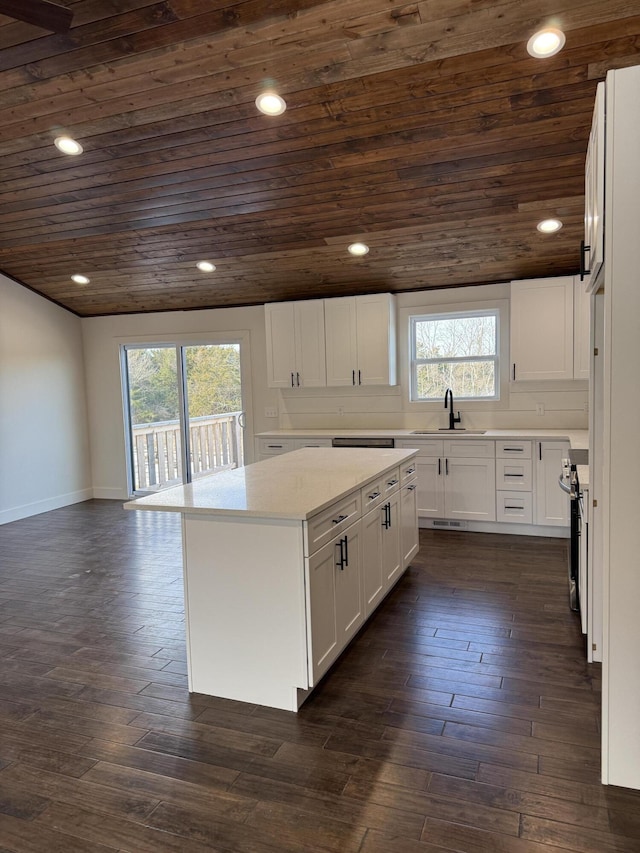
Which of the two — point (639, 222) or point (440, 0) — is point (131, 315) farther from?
point (639, 222)

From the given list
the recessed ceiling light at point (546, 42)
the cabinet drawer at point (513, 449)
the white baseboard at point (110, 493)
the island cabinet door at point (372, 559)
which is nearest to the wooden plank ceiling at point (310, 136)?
the recessed ceiling light at point (546, 42)

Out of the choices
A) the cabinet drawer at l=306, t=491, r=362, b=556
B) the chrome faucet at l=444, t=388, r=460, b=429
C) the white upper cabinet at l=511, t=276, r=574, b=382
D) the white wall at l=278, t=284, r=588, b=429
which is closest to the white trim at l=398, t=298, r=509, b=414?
the white wall at l=278, t=284, r=588, b=429

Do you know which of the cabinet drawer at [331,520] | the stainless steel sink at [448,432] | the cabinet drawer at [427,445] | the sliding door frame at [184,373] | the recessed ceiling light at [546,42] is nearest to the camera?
the cabinet drawer at [331,520]

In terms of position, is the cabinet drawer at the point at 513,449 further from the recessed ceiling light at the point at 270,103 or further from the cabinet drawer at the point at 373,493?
the recessed ceiling light at the point at 270,103

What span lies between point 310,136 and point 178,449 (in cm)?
451

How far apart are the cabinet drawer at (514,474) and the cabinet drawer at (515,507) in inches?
2.4

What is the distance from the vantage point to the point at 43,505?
22.0ft

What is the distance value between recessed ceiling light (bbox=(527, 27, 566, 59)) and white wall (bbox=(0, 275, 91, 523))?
566 centimetres

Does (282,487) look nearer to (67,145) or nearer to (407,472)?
(407,472)

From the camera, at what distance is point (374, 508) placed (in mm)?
3215

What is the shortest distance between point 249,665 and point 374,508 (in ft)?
3.58

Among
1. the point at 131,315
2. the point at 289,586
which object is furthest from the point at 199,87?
the point at 131,315

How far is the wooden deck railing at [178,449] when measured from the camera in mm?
6949

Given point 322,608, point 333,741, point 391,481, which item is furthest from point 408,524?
point 333,741
